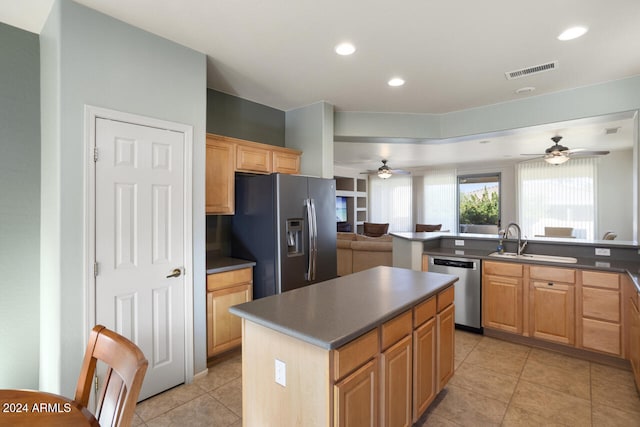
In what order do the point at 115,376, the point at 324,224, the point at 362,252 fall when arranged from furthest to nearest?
1. the point at 362,252
2. the point at 324,224
3. the point at 115,376

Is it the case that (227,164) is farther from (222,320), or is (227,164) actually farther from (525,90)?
(525,90)

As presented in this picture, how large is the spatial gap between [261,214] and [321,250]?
2.72ft

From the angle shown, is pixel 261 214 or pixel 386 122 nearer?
pixel 261 214

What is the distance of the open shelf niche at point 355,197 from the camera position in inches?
382

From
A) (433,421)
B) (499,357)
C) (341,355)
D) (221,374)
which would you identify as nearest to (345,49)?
(341,355)

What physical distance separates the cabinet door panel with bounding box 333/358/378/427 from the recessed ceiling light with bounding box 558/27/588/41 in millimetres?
2749

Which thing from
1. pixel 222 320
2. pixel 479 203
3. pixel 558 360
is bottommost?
pixel 558 360

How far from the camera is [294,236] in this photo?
11.0 ft

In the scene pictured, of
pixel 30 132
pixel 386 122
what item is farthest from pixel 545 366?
pixel 30 132

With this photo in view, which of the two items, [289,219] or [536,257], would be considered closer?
[289,219]

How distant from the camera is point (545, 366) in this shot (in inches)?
115

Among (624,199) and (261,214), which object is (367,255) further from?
(624,199)

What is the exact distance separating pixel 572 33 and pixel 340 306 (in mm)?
2691

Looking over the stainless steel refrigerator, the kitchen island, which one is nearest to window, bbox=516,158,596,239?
the stainless steel refrigerator
